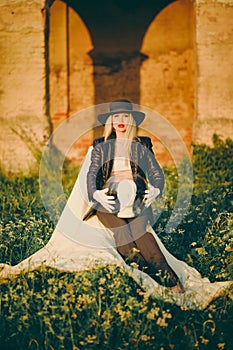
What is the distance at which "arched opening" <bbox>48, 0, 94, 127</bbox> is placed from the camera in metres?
10.1

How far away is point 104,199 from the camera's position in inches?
164

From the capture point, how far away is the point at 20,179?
8008 mm

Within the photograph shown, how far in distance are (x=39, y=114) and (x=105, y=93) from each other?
2.22m

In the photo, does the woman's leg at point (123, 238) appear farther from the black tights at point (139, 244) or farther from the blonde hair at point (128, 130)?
the blonde hair at point (128, 130)

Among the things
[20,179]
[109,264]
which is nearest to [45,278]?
[109,264]

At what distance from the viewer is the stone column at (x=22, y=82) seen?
827 centimetres

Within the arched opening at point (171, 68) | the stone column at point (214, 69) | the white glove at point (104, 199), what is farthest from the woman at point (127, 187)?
the arched opening at point (171, 68)

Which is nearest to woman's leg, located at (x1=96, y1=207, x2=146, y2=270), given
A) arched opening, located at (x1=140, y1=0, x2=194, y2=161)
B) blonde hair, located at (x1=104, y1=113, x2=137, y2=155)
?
blonde hair, located at (x1=104, y1=113, x2=137, y2=155)

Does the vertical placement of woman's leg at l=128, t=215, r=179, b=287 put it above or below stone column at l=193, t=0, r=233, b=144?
below

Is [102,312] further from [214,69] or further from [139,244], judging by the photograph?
[214,69]

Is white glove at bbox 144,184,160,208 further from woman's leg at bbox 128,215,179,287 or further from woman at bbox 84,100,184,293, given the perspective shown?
woman's leg at bbox 128,215,179,287

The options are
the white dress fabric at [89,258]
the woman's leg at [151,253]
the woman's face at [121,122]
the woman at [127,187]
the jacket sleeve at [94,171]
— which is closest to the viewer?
the white dress fabric at [89,258]

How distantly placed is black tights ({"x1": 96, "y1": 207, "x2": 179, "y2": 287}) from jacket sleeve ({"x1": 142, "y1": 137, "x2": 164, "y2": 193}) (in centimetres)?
29

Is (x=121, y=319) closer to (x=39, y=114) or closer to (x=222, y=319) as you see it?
(x=222, y=319)
